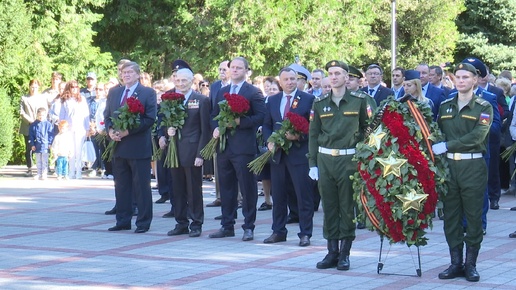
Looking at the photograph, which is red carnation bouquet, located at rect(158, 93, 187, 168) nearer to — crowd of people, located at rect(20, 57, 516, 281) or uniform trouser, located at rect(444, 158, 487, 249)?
crowd of people, located at rect(20, 57, 516, 281)

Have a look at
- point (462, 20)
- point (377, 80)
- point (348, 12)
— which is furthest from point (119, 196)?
point (462, 20)

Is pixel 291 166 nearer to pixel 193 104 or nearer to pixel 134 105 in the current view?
pixel 193 104

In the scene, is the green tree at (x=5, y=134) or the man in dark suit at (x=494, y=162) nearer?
the man in dark suit at (x=494, y=162)

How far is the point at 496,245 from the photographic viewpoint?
1223 centimetres

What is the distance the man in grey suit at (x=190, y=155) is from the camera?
43.1 feet

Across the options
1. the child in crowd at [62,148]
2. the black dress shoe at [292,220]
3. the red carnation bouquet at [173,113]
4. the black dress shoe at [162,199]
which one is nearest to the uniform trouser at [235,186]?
the red carnation bouquet at [173,113]

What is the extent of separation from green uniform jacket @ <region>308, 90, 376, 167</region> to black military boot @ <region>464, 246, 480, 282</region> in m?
1.56

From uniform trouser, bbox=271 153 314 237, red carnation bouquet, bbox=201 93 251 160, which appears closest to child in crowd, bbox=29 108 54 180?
red carnation bouquet, bbox=201 93 251 160

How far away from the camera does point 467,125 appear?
9.97 m

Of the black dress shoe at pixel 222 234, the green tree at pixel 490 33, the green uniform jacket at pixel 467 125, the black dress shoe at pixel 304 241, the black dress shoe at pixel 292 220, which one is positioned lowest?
the black dress shoe at pixel 304 241

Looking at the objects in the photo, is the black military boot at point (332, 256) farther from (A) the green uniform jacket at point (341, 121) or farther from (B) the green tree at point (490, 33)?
(B) the green tree at point (490, 33)

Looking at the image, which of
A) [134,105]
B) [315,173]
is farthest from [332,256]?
[134,105]

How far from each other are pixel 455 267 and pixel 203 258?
278cm

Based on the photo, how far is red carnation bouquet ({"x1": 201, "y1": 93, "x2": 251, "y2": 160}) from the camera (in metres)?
12.4
